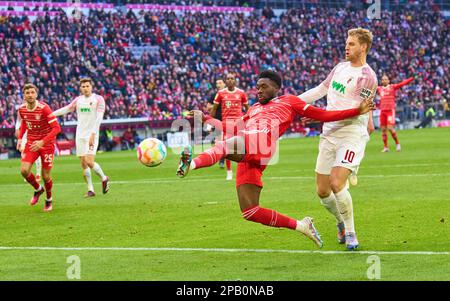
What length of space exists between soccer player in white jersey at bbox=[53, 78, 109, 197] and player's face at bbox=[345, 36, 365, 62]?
9.10 m

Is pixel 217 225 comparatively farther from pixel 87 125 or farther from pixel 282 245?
pixel 87 125

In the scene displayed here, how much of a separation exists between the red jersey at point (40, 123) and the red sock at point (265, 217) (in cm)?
717

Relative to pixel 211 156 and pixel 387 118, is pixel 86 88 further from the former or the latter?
pixel 387 118

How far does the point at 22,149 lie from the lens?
17.2m

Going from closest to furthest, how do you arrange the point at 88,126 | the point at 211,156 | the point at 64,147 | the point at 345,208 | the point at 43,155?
the point at 211,156 → the point at 345,208 → the point at 43,155 → the point at 88,126 → the point at 64,147

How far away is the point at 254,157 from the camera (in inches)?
404

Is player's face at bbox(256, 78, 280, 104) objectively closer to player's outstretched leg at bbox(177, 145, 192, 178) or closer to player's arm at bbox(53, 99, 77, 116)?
player's outstretched leg at bbox(177, 145, 192, 178)

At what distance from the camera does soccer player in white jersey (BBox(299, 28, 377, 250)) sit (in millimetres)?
10906

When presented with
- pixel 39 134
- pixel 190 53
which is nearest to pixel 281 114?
pixel 39 134

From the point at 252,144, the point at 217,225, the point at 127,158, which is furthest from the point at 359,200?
the point at 127,158

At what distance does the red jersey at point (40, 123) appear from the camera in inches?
656

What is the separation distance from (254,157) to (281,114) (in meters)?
0.68

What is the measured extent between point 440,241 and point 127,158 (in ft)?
79.4

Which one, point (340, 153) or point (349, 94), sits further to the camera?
point (349, 94)
